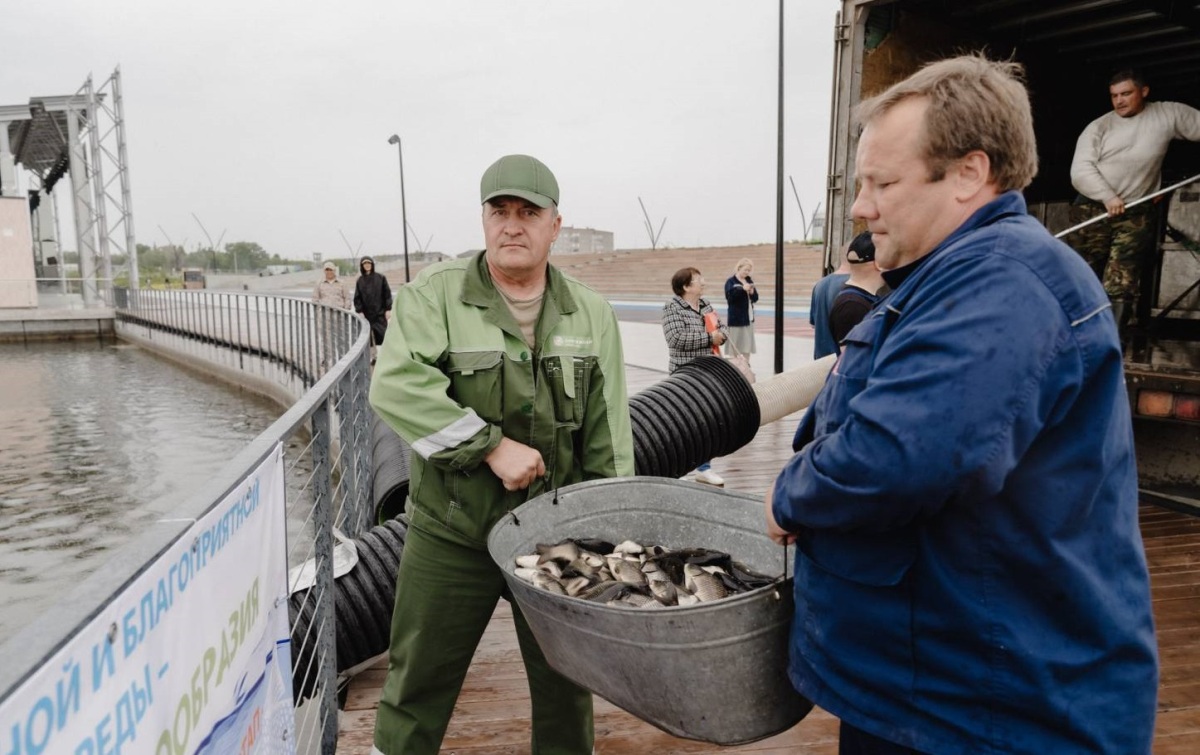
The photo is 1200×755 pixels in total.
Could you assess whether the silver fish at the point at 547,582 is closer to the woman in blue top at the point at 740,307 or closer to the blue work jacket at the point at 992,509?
the blue work jacket at the point at 992,509

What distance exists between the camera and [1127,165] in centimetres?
583

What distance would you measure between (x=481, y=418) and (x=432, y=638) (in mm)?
635

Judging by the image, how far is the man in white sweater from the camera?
5.71 meters

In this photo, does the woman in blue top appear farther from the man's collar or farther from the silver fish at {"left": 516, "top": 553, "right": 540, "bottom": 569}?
the silver fish at {"left": 516, "top": 553, "right": 540, "bottom": 569}

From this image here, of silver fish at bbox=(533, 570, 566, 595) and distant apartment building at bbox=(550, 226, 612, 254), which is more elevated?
distant apartment building at bbox=(550, 226, 612, 254)

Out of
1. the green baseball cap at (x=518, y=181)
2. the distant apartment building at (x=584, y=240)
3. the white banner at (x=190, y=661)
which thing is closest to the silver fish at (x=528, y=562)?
the white banner at (x=190, y=661)

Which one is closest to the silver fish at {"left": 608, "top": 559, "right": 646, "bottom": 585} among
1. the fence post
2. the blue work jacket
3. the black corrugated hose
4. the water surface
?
the blue work jacket

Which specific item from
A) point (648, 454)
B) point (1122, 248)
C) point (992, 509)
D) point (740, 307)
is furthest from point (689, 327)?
point (992, 509)

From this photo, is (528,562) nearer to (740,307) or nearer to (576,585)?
(576,585)

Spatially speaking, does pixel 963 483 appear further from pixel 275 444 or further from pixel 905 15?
pixel 905 15

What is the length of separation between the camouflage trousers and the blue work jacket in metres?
5.18

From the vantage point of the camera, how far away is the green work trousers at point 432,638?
7.41 ft

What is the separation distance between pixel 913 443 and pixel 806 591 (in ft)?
1.35

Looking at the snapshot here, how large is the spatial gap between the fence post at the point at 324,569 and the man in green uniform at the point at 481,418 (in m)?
0.27
